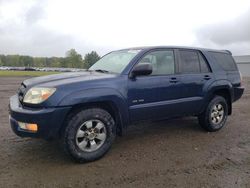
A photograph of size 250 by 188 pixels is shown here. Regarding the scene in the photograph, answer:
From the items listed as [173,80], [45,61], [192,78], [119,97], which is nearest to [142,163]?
[119,97]

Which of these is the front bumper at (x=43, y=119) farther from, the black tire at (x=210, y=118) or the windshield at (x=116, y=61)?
the black tire at (x=210, y=118)

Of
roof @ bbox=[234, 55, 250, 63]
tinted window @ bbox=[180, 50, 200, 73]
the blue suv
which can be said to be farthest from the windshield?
roof @ bbox=[234, 55, 250, 63]

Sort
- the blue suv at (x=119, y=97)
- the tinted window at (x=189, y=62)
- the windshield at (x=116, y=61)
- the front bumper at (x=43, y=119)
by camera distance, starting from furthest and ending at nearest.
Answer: the tinted window at (x=189, y=62) < the windshield at (x=116, y=61) < the blue suv at (x=119, y=97) < the front bumper at (x=43, y=119)

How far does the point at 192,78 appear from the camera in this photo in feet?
17.4

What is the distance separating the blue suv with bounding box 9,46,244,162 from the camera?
12.4 ft

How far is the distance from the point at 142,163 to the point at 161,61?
1973mm

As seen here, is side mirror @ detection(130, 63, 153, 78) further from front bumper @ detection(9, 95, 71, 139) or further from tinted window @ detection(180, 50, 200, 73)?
front bumper @ detection(9, 95, 71, 139)

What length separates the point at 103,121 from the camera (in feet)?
13.5

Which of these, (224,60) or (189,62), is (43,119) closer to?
(189,62)

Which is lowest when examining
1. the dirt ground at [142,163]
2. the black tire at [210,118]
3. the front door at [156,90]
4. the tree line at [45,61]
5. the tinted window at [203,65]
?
the dirt ground at [142,163]

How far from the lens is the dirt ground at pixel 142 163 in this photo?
3480 mm

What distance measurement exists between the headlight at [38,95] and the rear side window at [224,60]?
3.82 m

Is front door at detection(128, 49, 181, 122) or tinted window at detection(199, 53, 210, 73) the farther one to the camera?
tinted window at detection(199, 53, 210, 73)

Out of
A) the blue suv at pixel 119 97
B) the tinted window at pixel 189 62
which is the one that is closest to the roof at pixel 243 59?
the blue suv at pixel 119 97
